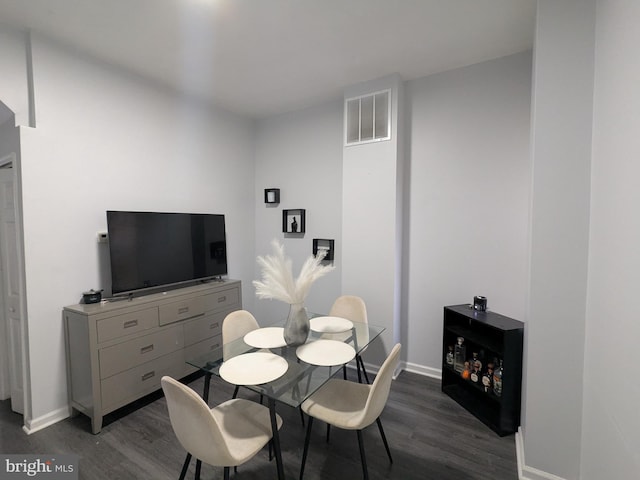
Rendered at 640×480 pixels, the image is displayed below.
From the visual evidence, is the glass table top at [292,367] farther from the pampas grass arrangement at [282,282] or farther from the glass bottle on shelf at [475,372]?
the glass bottle on shelf at [475,372]

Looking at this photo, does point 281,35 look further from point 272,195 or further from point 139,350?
point 139,350

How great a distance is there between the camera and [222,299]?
3.06 m

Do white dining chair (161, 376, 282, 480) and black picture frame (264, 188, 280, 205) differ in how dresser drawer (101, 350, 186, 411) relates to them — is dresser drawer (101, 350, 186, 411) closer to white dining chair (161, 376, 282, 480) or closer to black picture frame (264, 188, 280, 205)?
white dining chair (161, 376, 282, 480)

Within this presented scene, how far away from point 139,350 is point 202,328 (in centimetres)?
59

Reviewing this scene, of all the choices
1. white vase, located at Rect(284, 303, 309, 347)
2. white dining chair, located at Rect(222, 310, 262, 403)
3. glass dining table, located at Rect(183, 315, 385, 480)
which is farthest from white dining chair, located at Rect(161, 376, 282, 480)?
white dining chair, located at Rect(222, 310, 262, 403)

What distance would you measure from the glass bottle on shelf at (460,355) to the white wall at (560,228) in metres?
0.89

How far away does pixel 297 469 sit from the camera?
5.79 ft

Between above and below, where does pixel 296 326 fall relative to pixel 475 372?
above

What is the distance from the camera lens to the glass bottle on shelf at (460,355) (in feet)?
8.38

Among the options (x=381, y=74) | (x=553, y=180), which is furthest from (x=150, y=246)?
(x=553, y=180)

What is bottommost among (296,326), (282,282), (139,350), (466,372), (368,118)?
(466,372)

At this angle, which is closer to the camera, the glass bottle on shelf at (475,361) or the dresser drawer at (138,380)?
the dresser drawer at (138,380)

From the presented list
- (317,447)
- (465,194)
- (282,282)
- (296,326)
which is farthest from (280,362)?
(465,194)

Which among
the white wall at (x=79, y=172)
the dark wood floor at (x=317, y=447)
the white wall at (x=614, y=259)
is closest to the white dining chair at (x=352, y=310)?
the dark wood floor at (x=317, y=447)
